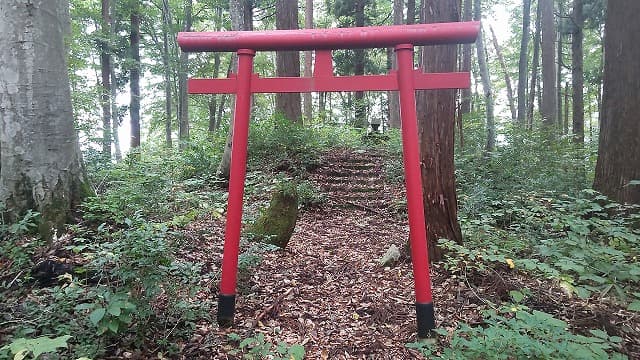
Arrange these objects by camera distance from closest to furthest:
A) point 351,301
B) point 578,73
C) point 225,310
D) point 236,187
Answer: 1. point 225,310
2. point 236,187
3. point 351,301
4. point 578,73

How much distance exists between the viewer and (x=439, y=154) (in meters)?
4.45

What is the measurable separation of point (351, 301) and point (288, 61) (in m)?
8.95

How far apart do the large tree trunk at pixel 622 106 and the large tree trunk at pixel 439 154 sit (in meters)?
2.46

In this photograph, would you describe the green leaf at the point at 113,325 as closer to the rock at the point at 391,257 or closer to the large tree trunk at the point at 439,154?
the rock at the point at 391,257

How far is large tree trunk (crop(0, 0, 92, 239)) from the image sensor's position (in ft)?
12.5

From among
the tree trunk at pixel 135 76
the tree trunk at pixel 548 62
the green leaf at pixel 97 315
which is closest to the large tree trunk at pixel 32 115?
the green leaf at pixel 97 315

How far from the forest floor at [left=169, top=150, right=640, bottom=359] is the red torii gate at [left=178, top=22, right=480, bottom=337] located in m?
0.36

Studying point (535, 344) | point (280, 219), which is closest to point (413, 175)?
point (535, 344)

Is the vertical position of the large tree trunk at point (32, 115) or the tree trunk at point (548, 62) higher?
the tree trunk at point (548, 62)

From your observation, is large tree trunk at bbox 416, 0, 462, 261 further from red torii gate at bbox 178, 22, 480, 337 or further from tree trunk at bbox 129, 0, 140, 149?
tree trunk at bbox 129, 0, 140, 149

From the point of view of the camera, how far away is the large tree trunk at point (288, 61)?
37.1 feet

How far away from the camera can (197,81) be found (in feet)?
11.5

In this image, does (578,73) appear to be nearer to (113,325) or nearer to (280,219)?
(280,219)

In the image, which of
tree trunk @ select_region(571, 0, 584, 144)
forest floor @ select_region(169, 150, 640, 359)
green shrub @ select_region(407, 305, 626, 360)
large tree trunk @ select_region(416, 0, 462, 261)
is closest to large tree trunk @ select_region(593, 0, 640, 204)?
forest floor @ select_region(169, 150, 640, 359)
